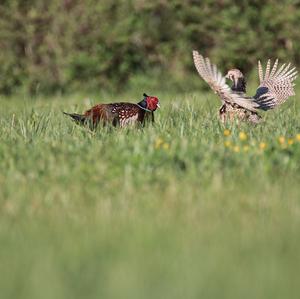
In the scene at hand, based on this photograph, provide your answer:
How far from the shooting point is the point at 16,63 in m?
17.9

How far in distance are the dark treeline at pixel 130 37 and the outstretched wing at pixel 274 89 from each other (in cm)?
781

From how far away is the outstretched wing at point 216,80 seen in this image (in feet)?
27.8

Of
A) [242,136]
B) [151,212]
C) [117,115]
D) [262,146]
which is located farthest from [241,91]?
[151,212]

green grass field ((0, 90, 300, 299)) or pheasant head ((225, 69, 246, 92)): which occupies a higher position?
pheasant head ((225, 69, 246, 92))

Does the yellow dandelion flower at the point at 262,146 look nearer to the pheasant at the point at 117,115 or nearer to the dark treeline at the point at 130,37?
the pheasant at the point at 117,115

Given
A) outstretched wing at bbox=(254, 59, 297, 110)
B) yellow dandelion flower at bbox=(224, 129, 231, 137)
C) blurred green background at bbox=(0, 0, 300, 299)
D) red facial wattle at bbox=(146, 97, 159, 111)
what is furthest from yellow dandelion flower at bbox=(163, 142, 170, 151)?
outstretched wing at bbox=(254, 59, 297, 110)

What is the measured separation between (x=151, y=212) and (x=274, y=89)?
13.8 ft

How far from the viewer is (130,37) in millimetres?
17594

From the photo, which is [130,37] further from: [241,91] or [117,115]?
[117,115]

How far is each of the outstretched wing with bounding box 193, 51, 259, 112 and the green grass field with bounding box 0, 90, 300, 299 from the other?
1.04ft

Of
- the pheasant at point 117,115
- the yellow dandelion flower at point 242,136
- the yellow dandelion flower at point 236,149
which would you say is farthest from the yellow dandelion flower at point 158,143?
the pheasant at point 117,115

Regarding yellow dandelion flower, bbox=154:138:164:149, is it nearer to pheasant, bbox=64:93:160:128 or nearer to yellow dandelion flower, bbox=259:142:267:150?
yellow dandelion flower, bbox=259:142:267:150

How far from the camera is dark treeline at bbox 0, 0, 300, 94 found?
17453mm

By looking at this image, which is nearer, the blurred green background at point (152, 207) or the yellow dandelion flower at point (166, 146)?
the blurred green background at point (152, 207)
